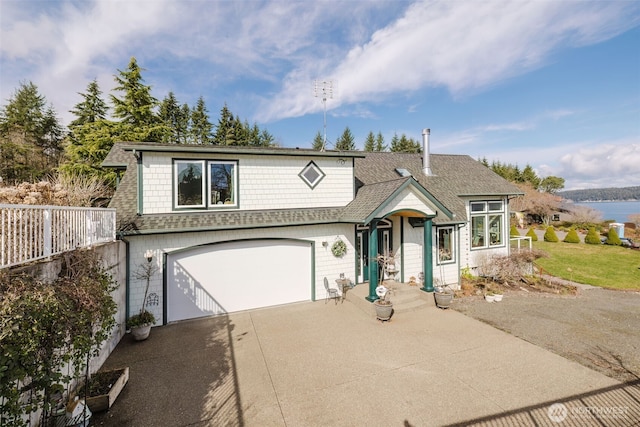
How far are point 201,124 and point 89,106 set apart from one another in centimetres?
1502

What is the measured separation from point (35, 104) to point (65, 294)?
3660 cm

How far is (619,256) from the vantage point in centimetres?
2092

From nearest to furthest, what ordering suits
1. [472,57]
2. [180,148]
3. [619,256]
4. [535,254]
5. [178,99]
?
[180,148] → [472,57] → [535,254] → [619,256] → [178,99]

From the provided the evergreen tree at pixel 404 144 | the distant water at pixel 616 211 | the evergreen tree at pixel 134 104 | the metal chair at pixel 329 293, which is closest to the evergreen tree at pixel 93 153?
the evergreen tree at pixel 134 104

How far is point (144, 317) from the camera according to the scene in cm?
737

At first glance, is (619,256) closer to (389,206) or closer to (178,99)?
(389,206)

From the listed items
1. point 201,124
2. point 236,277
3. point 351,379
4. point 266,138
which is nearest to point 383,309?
point 351,379

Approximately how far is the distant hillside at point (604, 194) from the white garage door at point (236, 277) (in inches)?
7863

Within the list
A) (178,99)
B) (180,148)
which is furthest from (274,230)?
(178,99)

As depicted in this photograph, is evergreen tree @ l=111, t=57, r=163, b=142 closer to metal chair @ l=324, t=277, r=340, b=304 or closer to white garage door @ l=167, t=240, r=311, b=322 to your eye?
white garage door @ l=167, t=240, r=311, b=322

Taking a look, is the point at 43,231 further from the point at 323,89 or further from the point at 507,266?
the point at 507,266

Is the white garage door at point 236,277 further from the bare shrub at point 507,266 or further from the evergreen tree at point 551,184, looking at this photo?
the evergreen tree at point 551,184

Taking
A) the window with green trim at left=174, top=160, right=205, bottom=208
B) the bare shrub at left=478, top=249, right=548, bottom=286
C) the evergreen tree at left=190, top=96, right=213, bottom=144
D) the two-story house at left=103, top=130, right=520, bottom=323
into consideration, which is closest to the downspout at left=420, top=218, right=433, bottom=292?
the two-story house at left=103, top=130, right=520, bottom=323

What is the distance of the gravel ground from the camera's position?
6227 mm
